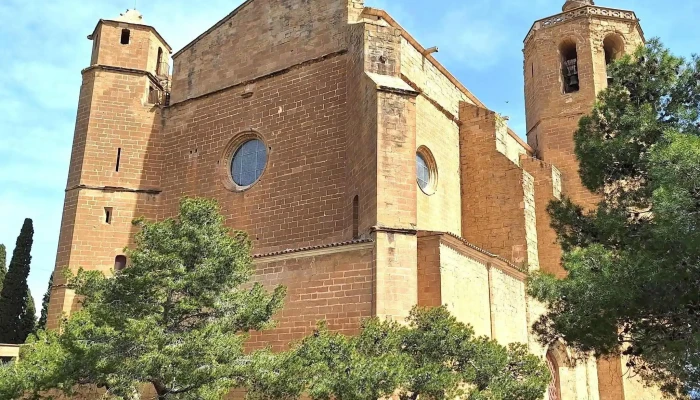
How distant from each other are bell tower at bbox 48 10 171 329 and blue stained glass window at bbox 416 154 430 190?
19.5ft

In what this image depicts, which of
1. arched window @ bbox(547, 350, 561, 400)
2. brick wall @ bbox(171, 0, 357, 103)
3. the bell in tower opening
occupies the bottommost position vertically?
arched window @ bbox(547, 350, 561, 400)

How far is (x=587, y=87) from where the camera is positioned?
747 inches

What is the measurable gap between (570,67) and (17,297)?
18232mm

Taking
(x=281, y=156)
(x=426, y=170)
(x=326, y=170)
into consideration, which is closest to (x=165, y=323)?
(x=326, y=170)

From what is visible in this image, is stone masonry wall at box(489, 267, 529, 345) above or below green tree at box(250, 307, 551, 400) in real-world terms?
above

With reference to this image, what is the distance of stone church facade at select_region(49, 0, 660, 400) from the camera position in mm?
10547

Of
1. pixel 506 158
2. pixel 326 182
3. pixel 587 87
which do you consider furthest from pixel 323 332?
pixel 587 87

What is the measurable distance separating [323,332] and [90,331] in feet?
9.45

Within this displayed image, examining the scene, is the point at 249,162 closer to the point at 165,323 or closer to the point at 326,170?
the point at 326,170

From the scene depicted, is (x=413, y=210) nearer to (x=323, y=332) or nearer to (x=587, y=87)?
(x=323, y=332)

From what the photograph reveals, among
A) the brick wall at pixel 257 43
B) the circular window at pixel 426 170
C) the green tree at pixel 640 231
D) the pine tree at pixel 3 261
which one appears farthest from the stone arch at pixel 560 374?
the pine tree at pixel 3 261

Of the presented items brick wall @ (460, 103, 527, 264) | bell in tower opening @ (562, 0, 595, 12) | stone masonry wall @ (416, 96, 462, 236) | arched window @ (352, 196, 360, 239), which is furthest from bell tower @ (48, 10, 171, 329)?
bell in tower opening @ (562, 0, 595, 12)

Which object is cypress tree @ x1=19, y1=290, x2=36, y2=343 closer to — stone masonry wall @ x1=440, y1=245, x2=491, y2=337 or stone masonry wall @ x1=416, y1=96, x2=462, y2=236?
stone masonry wall @ x1=416, y1=96, x2=462, y2=236

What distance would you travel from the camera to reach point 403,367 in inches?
294
